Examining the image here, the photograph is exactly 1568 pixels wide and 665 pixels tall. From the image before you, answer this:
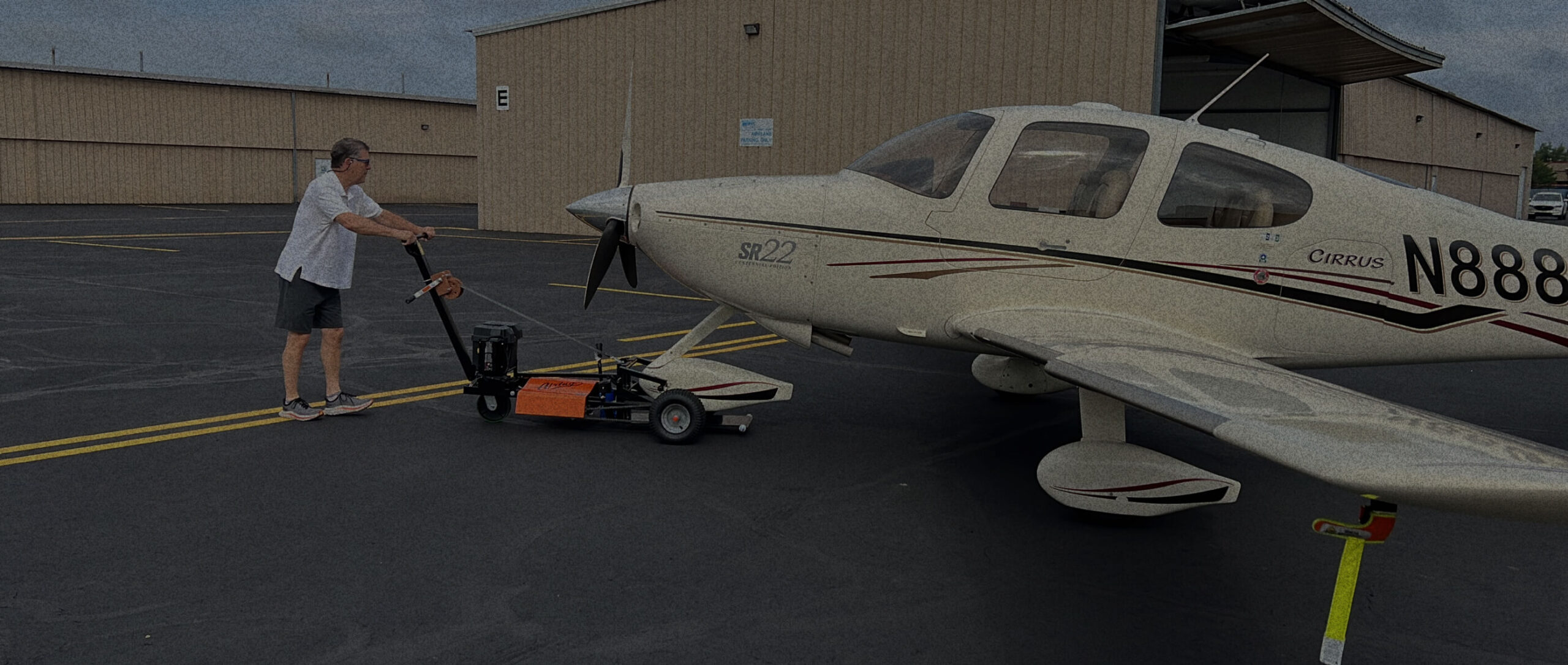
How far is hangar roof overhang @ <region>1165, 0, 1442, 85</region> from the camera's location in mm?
17719

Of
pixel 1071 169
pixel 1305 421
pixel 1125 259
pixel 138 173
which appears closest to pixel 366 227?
pixel 1071 169

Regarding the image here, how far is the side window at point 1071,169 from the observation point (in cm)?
590

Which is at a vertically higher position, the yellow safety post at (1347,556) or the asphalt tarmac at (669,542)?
the yellow safety post at (1347,556)

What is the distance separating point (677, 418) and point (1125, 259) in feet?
9.34

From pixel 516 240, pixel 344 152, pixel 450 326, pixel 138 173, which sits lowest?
pixel 450 326

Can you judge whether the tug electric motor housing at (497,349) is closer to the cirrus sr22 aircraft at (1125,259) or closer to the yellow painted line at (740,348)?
the cirrus sr22 aircraft at (1125,259)

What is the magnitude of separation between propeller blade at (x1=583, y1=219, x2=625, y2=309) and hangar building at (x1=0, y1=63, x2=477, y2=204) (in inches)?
1552

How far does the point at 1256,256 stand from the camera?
5.76 m

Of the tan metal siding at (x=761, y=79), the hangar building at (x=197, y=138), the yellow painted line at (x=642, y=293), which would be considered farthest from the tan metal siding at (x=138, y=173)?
the yellow painted line at (x=642, y=293)

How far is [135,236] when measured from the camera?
22609 mm

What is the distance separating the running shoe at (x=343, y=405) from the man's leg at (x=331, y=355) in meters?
0.04

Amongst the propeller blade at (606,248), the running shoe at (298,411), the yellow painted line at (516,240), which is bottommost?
the running shoe at (298,411)

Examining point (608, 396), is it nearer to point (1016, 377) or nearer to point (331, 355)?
point (331, 355)

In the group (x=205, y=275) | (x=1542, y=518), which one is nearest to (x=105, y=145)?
(x=205, y=275)
